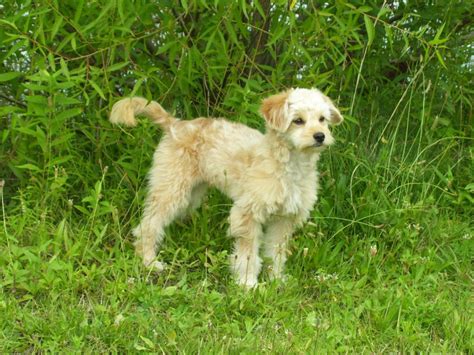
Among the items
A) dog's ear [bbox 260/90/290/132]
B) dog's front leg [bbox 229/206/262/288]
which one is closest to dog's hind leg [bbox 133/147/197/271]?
dog's front leg [bbox 229/206/262/288]

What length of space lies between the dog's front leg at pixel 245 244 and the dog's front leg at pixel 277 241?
0.11 meters

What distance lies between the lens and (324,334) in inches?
152

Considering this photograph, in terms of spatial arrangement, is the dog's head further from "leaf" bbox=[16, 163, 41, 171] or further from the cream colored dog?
"leaf" bbox=[16, 163, 41, 171]

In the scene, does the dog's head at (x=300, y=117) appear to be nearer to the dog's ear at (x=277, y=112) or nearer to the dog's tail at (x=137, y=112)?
the dog's ear at (x=277, y=112)

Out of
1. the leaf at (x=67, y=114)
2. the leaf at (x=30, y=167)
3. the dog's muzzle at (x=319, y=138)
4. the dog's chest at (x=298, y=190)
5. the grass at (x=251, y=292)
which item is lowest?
the grass at (x=251, y=292)

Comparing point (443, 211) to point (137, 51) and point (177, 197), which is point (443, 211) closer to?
point (177, 197)

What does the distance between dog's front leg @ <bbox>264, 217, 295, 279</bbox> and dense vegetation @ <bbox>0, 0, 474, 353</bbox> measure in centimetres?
13

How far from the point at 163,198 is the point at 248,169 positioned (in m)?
0.67

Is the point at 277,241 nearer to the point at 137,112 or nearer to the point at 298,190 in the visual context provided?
the point at 298,190

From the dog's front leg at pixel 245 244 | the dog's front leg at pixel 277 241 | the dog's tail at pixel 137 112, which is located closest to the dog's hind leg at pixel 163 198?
the dog's tail at pixel 137 112

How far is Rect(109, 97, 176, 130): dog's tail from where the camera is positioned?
15.6ft

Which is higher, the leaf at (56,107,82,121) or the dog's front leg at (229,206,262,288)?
the leaf at (56,107,82,121)

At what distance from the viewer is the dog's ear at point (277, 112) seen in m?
4.46

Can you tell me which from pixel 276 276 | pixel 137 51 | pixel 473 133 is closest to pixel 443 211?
pixel 473 133
